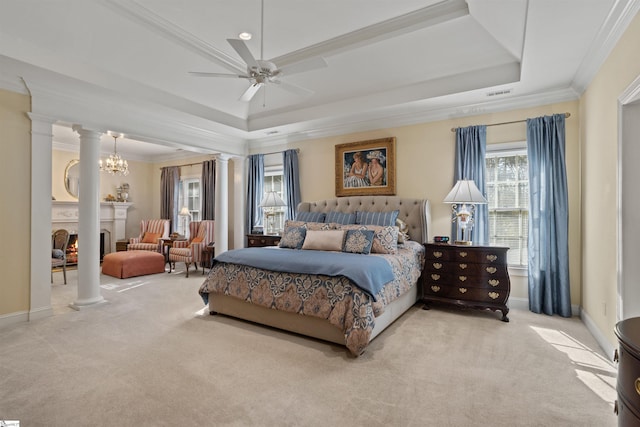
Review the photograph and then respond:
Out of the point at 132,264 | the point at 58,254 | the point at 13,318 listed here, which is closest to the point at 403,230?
the point at 13,318

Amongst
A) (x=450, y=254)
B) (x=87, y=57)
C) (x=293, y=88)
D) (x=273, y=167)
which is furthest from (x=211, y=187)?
(x=450, y=254)

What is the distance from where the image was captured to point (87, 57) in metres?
3.76

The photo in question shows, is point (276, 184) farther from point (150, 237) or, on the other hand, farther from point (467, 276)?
point (467, 276)

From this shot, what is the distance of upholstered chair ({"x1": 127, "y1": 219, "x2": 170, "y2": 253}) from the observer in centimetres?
753

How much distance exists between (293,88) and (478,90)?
2.34 metres

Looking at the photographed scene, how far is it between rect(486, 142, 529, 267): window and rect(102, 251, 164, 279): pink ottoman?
20.5ft

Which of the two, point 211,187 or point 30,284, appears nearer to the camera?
point 30,284

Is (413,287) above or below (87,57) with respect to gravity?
below

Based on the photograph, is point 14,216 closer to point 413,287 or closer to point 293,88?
point 293,88

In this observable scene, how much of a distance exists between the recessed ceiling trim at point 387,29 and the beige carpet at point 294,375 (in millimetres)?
3280

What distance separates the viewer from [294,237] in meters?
4.57

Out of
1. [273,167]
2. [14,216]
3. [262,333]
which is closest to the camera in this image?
[262,333]

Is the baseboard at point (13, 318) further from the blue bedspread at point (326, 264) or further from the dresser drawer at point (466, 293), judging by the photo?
the dresser drawer at point (466, 293)

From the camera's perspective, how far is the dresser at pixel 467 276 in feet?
12.5
